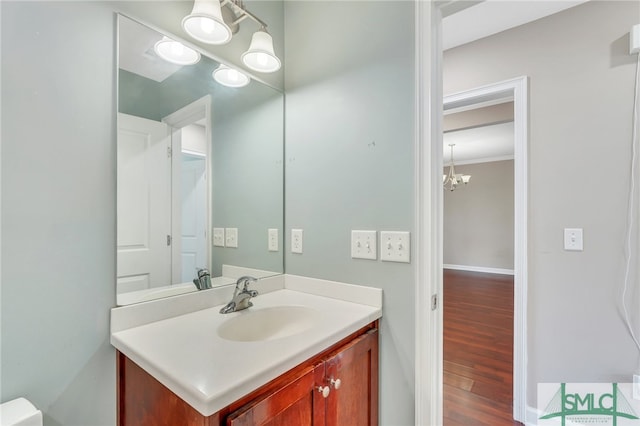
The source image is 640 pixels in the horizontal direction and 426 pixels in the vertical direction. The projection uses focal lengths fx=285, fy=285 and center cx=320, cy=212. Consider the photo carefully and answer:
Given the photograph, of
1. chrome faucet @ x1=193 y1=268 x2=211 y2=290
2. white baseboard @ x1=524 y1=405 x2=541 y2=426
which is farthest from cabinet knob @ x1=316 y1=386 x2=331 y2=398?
white baseboard @ x1=524 y1=405 x2=541 y2=426

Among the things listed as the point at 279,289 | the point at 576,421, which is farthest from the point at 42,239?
the point at 576,421

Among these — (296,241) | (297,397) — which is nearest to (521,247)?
(296,241)

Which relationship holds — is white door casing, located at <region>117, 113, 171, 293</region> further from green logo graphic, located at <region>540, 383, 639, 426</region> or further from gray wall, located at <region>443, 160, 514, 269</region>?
gray wall, located at <region>443, 160, 514, 269</region>

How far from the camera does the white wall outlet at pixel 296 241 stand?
1433 millimetres

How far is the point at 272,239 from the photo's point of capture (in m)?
1.48

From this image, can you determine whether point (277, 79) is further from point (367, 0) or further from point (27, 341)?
point (27, 341)

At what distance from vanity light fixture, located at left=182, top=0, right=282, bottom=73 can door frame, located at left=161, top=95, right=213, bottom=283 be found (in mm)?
243

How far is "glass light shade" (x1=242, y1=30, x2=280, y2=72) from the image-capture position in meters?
1.23

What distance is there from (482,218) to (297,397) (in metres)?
6.82

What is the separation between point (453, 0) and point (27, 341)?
1734 millimetres

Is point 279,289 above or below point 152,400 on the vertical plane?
above

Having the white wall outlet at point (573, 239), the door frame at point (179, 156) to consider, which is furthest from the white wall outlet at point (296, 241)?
the white wall outlet at point (573, 239)

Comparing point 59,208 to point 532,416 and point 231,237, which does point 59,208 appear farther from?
point 532,416

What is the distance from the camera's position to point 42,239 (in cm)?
80
